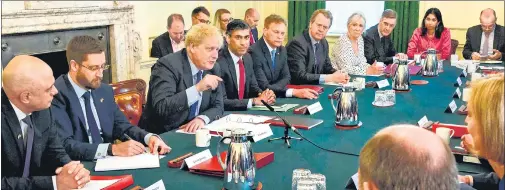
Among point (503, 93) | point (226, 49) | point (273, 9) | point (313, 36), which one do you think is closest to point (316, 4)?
point (273, 9)

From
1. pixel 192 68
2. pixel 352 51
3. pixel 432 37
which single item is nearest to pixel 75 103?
pixel 192 68

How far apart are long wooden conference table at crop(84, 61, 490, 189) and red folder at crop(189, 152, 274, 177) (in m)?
0.02

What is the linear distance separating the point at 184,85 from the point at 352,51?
233cm

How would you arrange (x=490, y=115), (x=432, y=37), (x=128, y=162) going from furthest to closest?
(x=432, y=37), (x=128, y=162), (x=490, y=115)

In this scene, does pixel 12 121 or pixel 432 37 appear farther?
pixel 432 37

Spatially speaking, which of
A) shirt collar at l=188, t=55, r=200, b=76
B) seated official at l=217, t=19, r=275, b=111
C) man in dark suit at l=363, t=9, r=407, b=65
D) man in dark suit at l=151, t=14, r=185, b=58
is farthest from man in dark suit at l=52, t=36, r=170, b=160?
man in dark suit at l=363, t=9, r=407, b=65

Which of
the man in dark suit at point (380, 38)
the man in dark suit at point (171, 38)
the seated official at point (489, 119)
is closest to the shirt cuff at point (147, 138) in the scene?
the seated official at point (489, 119)

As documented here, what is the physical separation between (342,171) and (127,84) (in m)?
1.60

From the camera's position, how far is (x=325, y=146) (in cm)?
279

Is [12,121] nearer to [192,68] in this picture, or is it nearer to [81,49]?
[81,49]

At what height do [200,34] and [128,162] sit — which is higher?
[200,34]

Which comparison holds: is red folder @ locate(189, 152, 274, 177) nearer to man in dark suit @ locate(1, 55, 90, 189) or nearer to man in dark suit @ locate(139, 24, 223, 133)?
man in dark suit @ locate(1, 55, 90, 189)

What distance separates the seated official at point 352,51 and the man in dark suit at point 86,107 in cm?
266

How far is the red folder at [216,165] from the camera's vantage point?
2.32 metres
